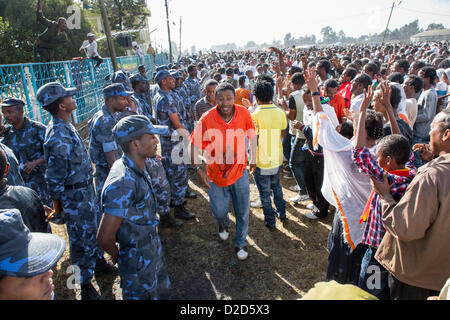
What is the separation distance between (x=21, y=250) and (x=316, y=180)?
374cm

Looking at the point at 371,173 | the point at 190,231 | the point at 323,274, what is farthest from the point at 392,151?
the point at 190,231

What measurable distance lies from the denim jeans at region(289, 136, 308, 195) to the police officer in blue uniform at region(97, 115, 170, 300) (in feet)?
9.53

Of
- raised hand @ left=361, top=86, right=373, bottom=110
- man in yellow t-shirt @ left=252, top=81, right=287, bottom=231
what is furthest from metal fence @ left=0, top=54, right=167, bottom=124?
raised hand @ left=361, top=86, right=373, bottom=110

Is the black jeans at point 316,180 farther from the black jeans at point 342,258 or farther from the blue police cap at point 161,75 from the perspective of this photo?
the blue police cap at point 161,75

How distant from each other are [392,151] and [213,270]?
7.80 feet

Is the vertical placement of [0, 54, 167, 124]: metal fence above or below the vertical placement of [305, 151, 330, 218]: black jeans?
above

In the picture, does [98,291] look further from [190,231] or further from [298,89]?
[298,89]

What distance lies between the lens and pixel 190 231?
412 centimetres

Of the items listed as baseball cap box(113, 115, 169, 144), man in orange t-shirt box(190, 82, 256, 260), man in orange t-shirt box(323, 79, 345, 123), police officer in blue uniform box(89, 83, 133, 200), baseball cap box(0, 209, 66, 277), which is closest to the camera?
baseball cap box(0, 209, 66, 277)

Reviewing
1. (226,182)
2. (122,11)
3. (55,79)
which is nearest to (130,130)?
(226,182)

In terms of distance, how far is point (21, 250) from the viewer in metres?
1.15

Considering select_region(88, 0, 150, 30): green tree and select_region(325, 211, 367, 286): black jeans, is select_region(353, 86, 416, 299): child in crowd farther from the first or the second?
select_region(88, 0, 150, 30): green tree

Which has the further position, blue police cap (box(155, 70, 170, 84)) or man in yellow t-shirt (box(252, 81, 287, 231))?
blue police cap (box(155, 70, 170, 84))

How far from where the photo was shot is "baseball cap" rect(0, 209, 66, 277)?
1.10 metres
